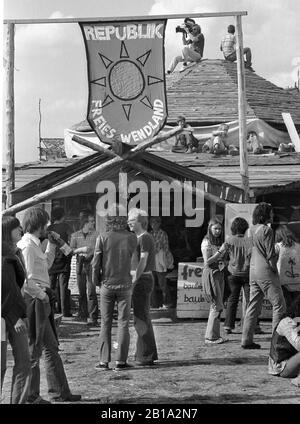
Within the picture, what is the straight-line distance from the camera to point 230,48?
7.44 metres

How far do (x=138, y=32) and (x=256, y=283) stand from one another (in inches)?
99.2

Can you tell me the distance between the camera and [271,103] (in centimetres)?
1090

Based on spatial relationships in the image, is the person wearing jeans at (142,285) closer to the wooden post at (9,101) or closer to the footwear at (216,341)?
the footwear at (216,341)

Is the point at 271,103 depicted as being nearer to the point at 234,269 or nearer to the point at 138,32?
the point at 234,269

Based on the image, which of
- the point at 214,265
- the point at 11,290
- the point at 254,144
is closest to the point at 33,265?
the point at 11,290

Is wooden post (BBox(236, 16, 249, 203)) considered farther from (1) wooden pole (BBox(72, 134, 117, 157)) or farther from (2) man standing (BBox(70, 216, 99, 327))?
(2) man standing (BBox(70, 216, 99, 327))

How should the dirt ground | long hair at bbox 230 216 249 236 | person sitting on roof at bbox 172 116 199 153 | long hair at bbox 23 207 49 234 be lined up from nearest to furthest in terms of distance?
long hair at bbox 23 207 49 234, the dirt ground, long hair at bbox 230 216 249 236, person sitting on roof at bbox 172 116 199 153

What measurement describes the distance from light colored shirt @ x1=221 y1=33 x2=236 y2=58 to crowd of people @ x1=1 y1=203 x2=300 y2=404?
1556 millimetres

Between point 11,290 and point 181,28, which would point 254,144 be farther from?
point 11,290

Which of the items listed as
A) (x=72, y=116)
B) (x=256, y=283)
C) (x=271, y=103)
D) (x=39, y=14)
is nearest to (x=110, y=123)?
(x=72, y=116)

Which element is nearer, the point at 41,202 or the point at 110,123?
the point at 110,123

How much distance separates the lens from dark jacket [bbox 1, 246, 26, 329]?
4863mm

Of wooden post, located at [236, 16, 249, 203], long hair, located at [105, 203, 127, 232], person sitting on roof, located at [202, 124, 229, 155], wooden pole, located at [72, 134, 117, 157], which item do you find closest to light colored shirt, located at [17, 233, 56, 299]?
long hair, located at [105, 203, 127, 232]

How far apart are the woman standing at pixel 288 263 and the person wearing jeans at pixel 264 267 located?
90 cm
